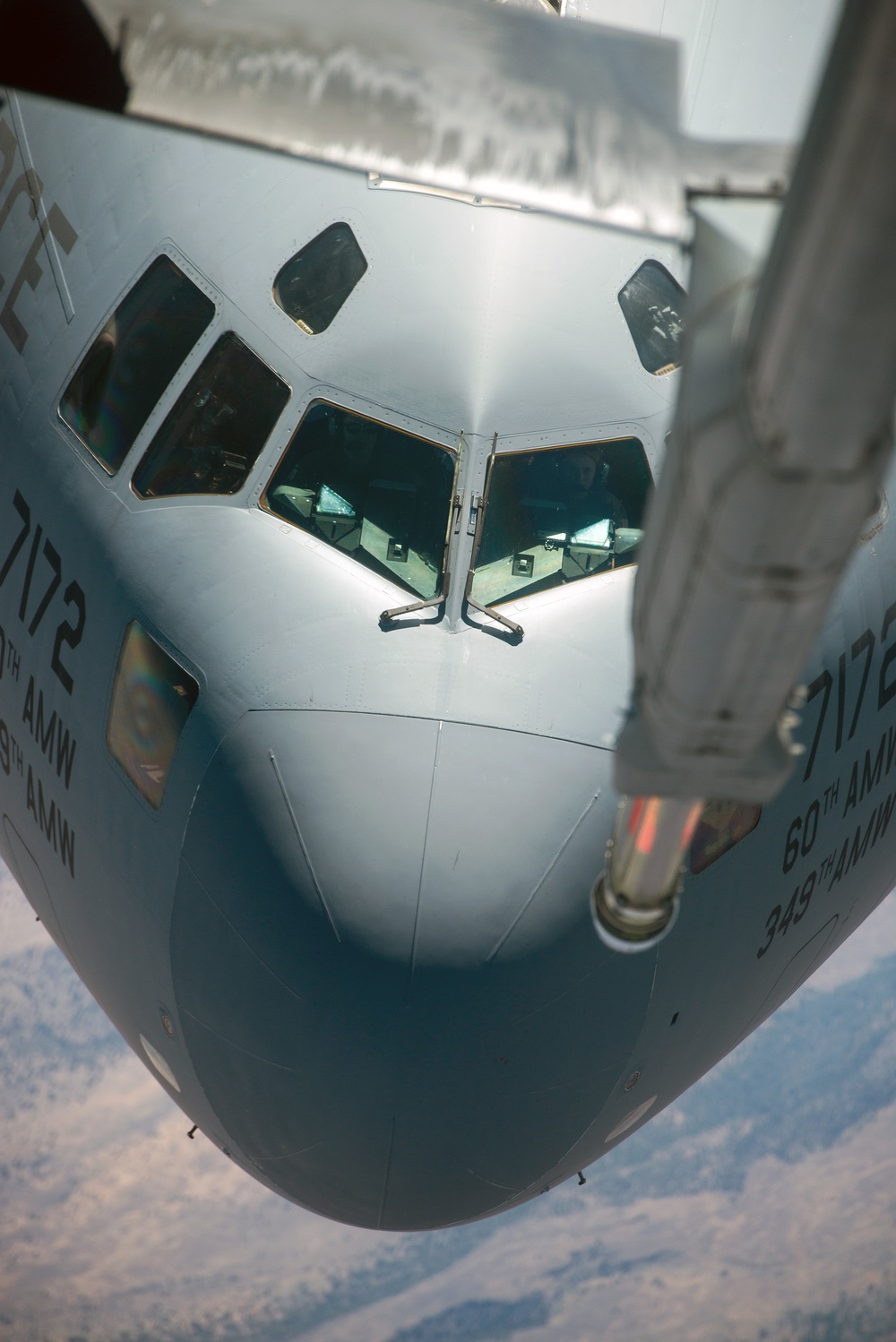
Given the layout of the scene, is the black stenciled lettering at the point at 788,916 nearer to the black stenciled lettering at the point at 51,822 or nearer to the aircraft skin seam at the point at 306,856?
the aircraft skin seam at the point at 306,856

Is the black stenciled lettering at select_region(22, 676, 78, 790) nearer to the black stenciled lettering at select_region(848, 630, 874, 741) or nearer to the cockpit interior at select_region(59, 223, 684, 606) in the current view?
the cockpit interior at select_region(59, 223, 684, 606)

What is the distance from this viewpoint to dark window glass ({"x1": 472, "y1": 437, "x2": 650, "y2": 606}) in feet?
30.8

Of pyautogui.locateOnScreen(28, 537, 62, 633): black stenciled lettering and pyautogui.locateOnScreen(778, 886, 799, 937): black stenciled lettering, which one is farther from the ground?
pyautogui.locateOnScreen(28, 537, 62, 633): black stenciled lettering

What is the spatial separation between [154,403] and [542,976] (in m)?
4.54

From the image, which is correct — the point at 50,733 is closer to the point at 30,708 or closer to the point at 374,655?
the point at 30,708

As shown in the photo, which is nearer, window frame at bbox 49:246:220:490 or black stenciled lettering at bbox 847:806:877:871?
window frame at bbox 49:246:220:490

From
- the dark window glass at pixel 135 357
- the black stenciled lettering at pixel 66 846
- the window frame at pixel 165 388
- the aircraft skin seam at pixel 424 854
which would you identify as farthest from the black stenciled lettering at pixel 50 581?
the aircraft skin seam at pixel 424 854

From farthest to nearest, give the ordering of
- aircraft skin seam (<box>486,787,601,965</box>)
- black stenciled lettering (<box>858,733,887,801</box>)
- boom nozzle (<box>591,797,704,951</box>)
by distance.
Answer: black stenciled lettering (<box>858,733,887,801</box>) < aircraft skin seam (<box>486,787,601,965</box>) < boom nozzle (<box>591,797,704,951</box>)

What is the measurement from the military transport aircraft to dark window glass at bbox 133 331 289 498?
2 cm

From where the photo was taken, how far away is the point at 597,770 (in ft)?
28.7

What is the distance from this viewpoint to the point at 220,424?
9.83 metres

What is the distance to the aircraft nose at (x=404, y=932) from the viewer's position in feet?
28.0

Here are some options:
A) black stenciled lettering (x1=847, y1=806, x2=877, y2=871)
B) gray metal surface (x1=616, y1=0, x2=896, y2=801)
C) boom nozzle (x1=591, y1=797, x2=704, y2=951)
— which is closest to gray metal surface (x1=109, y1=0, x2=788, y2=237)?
gray metal surface (x1=616, y1=0, x2=896, y2=801)

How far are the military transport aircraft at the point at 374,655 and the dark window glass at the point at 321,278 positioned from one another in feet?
0.10
